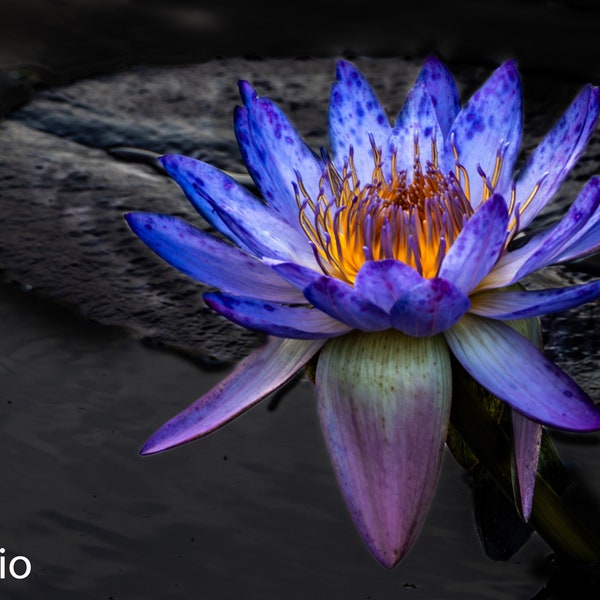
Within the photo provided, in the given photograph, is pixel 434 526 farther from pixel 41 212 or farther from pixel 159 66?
pixel 159 66

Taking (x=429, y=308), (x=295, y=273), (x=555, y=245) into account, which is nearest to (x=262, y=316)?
(x=295, y=273)

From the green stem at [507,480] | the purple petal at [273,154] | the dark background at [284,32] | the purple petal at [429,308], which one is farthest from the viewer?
the dark background at [284,32]

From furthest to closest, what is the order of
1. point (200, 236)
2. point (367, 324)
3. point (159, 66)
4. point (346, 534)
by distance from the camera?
point (159, 66)
point (346, 534)
point (200, 236)
point (367, 324)

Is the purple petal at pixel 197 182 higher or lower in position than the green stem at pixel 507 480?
higher

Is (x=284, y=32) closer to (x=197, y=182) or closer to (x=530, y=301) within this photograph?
(x=197, y=182)

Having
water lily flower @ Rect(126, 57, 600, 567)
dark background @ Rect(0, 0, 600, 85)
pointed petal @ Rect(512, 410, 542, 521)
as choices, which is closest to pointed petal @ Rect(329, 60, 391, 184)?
water lily flower @ Rect(126, 57, 600, 567)

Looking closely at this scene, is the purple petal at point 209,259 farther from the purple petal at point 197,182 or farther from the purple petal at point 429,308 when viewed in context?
the purple petal at point 429,308

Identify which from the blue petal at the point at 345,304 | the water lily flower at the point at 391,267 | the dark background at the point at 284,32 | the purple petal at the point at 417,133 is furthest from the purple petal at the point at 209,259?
the dark background at the point at 284,32

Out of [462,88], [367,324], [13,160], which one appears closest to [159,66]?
[13,160]
